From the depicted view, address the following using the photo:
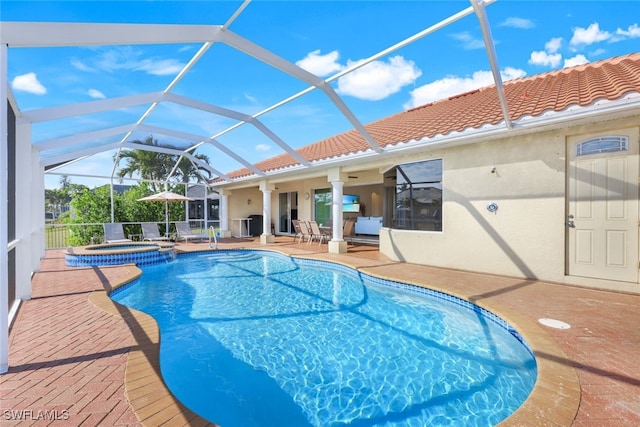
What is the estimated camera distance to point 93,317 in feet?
15.1

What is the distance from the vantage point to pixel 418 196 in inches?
349

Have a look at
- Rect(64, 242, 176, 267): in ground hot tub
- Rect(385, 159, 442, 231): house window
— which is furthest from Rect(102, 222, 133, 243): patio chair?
Rect(385, 159, 442, 231): house window

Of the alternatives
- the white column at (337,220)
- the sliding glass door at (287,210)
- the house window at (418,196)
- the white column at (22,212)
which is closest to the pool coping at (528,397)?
the white column at (22,212)

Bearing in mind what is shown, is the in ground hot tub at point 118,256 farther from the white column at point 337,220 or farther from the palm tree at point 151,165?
the palm tree at point 151,165

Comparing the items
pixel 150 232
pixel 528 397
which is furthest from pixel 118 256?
pixel 528 397

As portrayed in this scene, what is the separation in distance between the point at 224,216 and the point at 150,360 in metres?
15.5

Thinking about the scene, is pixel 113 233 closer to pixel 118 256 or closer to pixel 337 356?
pixel 118 256

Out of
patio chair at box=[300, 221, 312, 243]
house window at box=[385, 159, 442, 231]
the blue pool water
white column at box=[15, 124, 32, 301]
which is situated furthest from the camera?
patio chair at box=[300, 221, 312, 243]

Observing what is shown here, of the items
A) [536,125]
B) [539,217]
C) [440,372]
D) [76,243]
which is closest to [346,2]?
[536,125]

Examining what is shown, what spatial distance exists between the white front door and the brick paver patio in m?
0.54

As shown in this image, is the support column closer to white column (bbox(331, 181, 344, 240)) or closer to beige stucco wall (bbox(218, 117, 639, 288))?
white column (bbox(331, 181, 344, 240))

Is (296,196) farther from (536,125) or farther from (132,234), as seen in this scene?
(536,125)

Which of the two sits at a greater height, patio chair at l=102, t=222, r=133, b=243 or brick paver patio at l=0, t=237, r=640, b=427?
patio chair at l=102, t=222, r=133, b=243

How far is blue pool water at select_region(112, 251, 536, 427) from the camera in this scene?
119 inches
